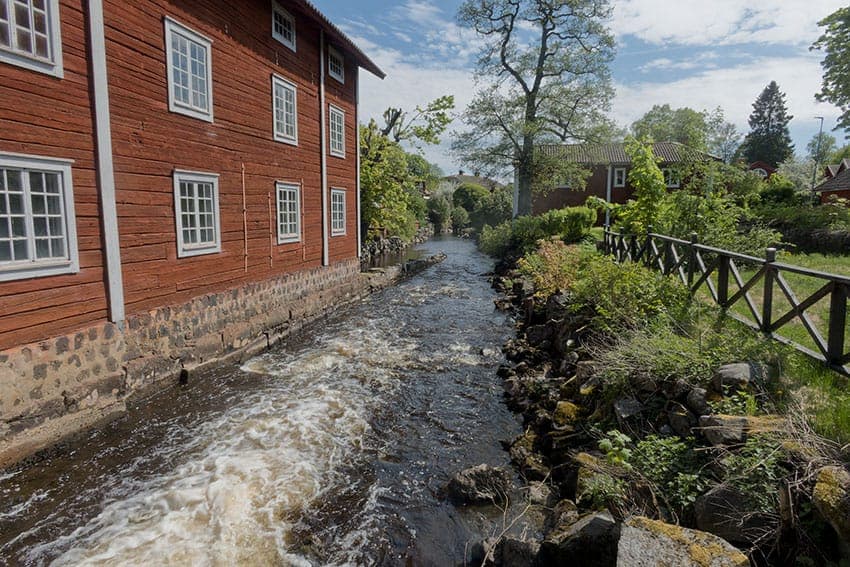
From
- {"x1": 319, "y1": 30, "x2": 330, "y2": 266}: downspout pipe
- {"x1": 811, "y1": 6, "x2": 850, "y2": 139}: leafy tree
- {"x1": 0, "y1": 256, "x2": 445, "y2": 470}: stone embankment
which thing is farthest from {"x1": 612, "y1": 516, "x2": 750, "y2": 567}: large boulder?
{"x1": 811, "y1": 6, "x2": 850, "y2": 139}: leafy tree

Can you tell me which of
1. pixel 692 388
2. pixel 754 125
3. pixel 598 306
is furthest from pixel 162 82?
pixel 754 125

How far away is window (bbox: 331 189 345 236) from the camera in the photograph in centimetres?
1534

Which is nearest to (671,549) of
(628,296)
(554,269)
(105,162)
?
(628,296)

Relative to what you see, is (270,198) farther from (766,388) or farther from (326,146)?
(766,388)

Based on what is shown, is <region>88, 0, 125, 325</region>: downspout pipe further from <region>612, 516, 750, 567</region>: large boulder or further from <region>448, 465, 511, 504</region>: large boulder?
<region>612, 516, 750, 567</region>: large boulder

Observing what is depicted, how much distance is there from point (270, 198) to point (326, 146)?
11.7 ft

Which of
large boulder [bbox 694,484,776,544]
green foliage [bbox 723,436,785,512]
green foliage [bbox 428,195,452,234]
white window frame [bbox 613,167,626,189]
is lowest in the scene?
large boulder [bbox 694,484,776,544]

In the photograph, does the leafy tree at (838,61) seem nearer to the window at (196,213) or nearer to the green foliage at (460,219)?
the window at (196,213)

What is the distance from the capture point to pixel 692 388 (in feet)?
16.4

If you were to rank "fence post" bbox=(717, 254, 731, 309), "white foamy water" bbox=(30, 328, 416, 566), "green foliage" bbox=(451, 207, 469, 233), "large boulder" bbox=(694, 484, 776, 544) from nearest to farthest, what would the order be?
1. "large boulder" bbox=(694, 484, 776, 544)
2. "white foamy water" bbox=(30, 328, 416, 566)
3. "fence post" bbox=(717, 254, 731, 309)
4. "green foliage" bbox=(451, 207, 469, 233)

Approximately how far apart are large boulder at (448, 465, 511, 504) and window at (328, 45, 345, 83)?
13287 mm

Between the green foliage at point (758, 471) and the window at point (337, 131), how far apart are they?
1377 cm

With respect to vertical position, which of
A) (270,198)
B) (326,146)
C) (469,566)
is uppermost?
(326,146)

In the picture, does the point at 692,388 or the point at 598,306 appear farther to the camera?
the point at 598,306
